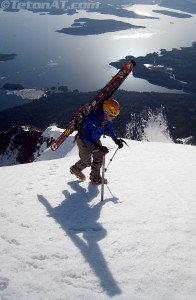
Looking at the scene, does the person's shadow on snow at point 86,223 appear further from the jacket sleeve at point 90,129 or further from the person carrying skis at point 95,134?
the jacket sleeve at point 90,129

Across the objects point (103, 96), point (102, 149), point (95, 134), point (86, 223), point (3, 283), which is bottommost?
point (86, 223)

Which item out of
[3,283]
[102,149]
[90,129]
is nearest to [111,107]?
[90,129]

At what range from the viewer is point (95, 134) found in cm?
815

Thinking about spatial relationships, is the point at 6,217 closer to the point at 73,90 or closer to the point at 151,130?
the point at 151,130

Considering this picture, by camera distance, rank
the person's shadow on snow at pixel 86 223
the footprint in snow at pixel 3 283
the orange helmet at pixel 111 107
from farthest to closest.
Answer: the orange helmet at pixel 111 107, the person's shadow on snow at pixel 86 223, the footprint in snow at pixel 3 283

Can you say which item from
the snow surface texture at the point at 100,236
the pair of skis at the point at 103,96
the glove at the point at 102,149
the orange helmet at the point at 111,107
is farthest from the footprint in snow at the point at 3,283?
the pair of skis at the point at 103,96

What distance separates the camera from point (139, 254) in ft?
17.3

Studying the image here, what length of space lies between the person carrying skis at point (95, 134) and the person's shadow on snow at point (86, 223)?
399mm

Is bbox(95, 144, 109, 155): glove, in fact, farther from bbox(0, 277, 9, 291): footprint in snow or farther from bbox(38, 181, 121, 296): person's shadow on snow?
bbox(0, 277, 9, 291): footprint in snow

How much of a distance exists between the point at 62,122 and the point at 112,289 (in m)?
136

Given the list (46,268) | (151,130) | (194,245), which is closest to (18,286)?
(46,268)

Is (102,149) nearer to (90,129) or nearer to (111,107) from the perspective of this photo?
(90,129)

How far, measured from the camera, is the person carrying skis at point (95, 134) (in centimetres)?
782

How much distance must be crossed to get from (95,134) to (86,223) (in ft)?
7.98
